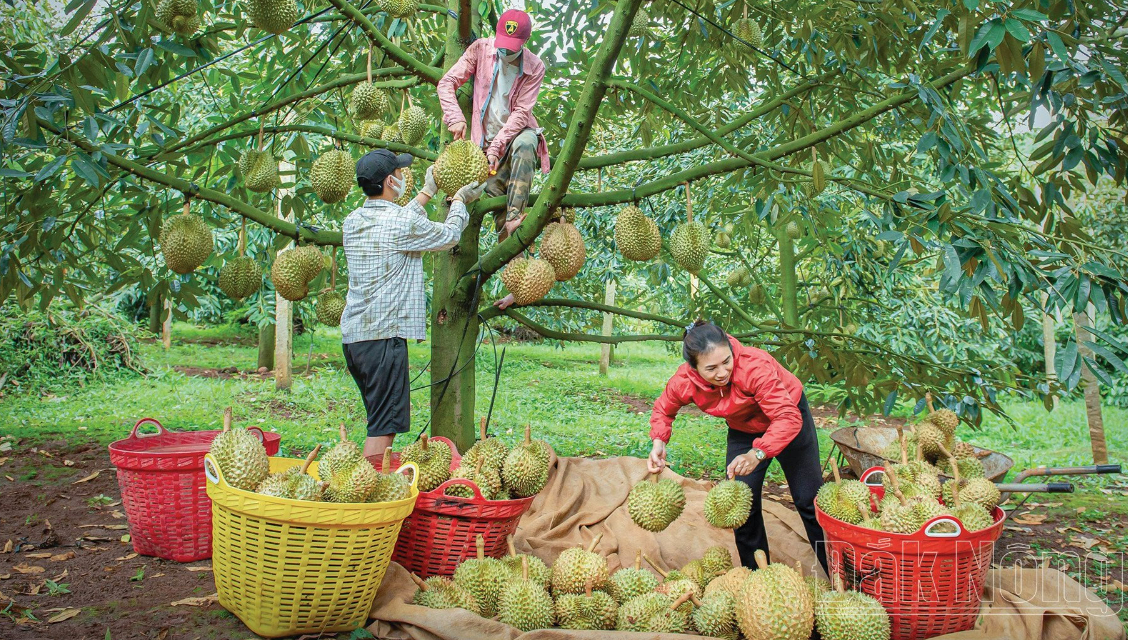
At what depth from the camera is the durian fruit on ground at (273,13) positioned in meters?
3.08

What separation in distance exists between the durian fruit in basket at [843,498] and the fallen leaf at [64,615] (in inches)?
114

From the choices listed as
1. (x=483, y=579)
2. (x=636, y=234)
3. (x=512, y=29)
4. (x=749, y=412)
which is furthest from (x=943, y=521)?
(x=512, y=29)

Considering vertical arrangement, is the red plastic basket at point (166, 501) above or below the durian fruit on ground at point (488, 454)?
below

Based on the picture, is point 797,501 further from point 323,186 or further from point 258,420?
point 258,420

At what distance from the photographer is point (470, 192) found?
3.73 metres

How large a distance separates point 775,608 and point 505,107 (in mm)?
2916

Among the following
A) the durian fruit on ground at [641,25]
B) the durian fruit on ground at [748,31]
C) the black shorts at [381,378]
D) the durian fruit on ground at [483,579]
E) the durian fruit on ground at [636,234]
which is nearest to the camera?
the durian fruit on ground at [483,579]

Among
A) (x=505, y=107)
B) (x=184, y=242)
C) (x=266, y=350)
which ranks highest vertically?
(x=505, y=107)

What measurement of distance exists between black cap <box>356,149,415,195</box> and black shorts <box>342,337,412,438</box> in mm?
768

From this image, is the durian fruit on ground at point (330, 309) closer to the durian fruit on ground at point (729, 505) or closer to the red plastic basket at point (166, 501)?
the red plastic basket at point (166, 501)

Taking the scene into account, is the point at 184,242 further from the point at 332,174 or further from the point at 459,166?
the point at 459,166

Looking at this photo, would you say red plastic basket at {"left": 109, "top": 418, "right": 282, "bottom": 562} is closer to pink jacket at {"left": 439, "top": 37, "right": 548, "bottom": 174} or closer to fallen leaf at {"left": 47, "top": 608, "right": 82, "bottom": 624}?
fallen leaf at {"left": 47, "top": 608, "right": 82, "bottom": 624}

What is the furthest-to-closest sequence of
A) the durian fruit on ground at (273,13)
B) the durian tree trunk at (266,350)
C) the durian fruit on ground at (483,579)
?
the durian tree trunk at (266,350) < the durian fruit on ground at (273,13) < the durian fruit on ground at (483,579)

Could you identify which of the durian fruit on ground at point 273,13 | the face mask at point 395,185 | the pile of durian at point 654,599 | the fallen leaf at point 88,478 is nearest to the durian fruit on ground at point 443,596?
the pile of durian at point 654,599
